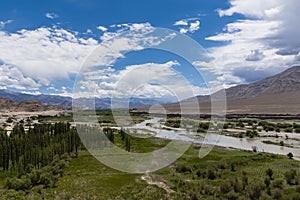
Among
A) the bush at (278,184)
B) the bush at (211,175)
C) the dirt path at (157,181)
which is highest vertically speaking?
the bush at (278,184)

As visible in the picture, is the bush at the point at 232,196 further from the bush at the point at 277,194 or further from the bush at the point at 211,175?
the bush at the point at 211,175

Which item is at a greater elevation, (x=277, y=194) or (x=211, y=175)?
(x=277, y=194)

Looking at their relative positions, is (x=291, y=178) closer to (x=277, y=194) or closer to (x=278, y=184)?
(x=278, y=184)

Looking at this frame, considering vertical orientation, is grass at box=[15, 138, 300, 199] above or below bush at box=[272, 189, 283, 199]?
below

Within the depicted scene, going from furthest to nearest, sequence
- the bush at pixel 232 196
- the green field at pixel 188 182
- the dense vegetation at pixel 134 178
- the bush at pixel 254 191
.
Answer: the dense vegetation at pixel 134 178
the green field at pixel 188 182
the bush at pixel 254 191
the bush at pixel 232 196

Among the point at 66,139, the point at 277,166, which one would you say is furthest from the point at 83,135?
the point at 277,166

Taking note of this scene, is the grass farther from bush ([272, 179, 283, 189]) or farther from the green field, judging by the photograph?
bush ([272, 179, 283, 189])

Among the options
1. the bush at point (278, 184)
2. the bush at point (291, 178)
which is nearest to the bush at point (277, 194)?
the bush at point (278, 184)

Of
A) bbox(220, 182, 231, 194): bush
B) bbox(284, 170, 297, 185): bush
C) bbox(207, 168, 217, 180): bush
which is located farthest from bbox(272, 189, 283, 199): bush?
bbox(207, 168, 217, 180): bush

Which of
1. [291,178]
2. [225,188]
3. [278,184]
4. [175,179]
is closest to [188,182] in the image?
[175,179]

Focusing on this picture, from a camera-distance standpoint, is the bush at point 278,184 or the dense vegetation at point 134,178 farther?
the bush at point 278,184

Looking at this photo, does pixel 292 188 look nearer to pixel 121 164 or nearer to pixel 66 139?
pixel 121 164
